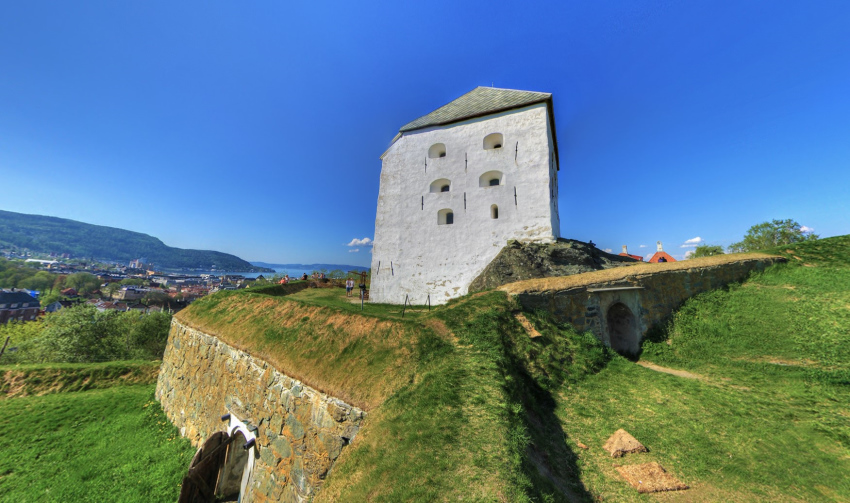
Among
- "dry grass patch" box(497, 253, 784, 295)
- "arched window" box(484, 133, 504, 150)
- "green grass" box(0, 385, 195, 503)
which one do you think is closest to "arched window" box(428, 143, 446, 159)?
"arched window" box(484, 133, 504, 150)

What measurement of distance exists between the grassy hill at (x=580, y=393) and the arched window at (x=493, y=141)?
34.6 ft

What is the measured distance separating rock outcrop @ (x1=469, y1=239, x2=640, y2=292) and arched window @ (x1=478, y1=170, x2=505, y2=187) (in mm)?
3902

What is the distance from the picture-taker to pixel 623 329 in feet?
33.7

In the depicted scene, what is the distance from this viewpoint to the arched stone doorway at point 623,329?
9.80 metres

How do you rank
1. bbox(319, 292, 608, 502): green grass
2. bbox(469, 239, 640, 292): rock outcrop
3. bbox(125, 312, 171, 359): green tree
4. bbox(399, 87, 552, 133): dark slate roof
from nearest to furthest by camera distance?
1. bbox(319, 292, 608, 502): green grass
2. bbox(469, 239, 640, 292): rock outcrop
3. bbox(399, 87, 552, 133): dark slate roof
4. bbox(125, 312, 171, 359): green tree

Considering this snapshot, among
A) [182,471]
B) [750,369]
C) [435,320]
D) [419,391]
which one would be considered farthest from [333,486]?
[750,369]

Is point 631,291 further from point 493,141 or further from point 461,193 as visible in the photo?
point 493,141

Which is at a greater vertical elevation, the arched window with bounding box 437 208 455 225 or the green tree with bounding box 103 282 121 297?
the arched window with bounding box 437 208 455 225

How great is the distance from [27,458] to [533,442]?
15382 mm

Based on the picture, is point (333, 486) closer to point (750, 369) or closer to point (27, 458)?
point (750, 369)

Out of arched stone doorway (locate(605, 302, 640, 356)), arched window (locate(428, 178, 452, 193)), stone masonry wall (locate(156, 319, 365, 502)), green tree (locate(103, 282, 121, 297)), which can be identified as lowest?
green tree (locate(103, 282, 121, 297))

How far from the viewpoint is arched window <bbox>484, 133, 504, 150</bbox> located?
52.8ft

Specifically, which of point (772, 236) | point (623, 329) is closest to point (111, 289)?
point (623, 329)

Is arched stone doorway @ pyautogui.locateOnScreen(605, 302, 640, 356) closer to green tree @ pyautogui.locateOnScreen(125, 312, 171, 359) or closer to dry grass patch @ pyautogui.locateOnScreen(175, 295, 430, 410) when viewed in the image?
dry grass patch @ pyautogui.locateOnScreen(175, 295, 430, 410)
